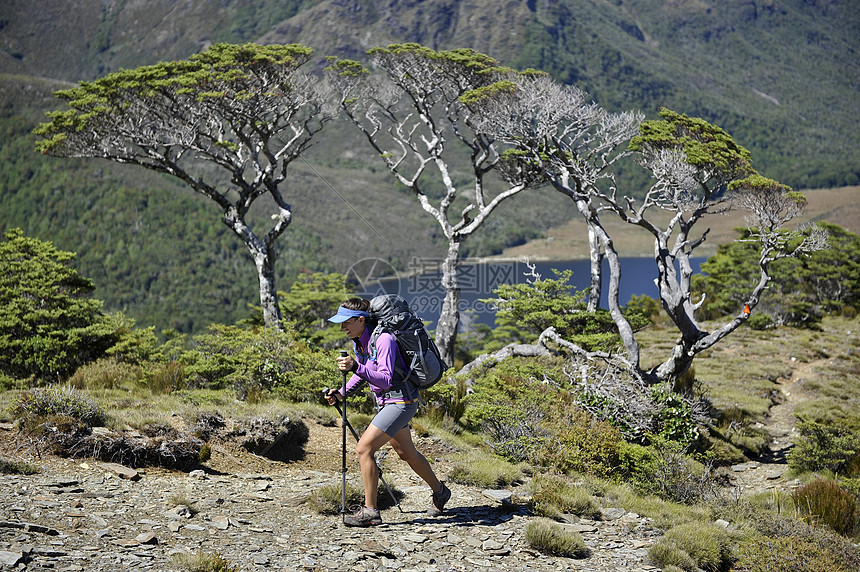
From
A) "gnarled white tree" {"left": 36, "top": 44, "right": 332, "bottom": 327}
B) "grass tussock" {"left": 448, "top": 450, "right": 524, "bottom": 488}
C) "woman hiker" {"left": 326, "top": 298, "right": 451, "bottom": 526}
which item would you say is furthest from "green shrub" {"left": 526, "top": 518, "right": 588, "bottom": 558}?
"gnarled white tree" {"left": 36, "top": 44, "right": 332, "bottom": 327}

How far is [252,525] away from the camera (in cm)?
541

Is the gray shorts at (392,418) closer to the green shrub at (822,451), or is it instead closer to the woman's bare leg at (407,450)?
the woman's bare leg at (407,450)

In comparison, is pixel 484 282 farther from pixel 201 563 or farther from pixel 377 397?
pixel 201 563

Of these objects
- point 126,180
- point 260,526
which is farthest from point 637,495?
point 126,180

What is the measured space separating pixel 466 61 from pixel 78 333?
34.4 feet

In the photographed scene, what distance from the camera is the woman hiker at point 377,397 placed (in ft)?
17.1

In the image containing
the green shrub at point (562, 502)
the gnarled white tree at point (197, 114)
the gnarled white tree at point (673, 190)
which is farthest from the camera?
the gnarled white tree at point (197, 114)

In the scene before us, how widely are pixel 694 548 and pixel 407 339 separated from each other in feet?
9.88

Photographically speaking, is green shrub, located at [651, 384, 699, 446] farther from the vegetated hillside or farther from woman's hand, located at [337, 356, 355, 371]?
the vegetated hillside

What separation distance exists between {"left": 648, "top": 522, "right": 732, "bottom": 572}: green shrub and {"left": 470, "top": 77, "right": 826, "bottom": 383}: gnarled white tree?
16.8 ft

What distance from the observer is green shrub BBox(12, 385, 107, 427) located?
6.70 meters

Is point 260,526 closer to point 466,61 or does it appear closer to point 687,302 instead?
point 687,302

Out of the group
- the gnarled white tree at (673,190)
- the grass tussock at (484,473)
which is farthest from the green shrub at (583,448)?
the gnarled white tree at (673,190)

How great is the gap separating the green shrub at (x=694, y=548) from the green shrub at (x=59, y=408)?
5.28 meters
